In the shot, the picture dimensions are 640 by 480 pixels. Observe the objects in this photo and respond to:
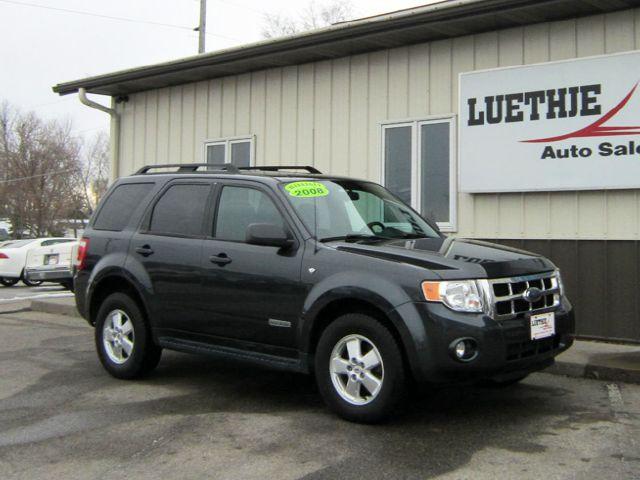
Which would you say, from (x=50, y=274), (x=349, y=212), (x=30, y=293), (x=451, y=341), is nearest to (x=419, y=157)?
(x=349, y=212)

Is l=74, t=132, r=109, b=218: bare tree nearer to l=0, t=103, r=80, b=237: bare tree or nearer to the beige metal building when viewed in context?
l=0, t=103, r=80, b=237: bare tree

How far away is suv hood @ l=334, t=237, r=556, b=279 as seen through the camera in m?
4.81

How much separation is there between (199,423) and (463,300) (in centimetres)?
209

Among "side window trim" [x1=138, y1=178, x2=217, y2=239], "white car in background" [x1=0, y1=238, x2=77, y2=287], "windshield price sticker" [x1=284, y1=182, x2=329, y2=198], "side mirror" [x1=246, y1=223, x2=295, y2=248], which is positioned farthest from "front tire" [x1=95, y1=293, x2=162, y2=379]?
"white car in background" [x1=0, y1=238, x2=77, y2=287]

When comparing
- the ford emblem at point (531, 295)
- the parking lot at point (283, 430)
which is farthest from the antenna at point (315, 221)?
the ford emblem at point (531, 295)

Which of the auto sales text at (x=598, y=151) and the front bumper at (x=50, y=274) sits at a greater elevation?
the auto sales text at (x=598, y=151)

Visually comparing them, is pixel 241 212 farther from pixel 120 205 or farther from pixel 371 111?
pixel 371 111

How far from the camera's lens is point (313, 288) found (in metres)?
5.19

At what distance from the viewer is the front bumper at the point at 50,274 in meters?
14.7

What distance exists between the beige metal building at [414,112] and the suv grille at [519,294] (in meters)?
2.81

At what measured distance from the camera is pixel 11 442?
4.76 m

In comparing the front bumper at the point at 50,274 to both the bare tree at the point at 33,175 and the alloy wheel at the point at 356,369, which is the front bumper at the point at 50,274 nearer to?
the alloy wheel at the point at 356,369

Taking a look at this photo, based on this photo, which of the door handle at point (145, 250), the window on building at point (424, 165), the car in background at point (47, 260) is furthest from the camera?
the car in background at point (47, 260)

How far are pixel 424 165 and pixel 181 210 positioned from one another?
403 centimetres
